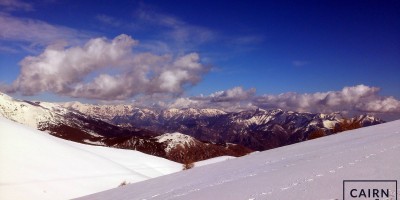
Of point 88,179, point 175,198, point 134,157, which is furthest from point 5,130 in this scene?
point 175,198

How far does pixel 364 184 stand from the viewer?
20.0ft

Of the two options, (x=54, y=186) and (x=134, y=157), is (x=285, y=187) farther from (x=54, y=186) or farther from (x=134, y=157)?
(x=134, y=157)

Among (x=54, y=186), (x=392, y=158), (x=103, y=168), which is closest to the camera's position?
(x=392, y=158)

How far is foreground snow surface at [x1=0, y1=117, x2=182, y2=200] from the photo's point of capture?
84.7 ft

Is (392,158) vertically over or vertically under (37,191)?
over

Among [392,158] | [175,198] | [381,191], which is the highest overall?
[392,158]

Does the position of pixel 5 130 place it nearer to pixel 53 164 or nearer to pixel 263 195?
pixel 53 164

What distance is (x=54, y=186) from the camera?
27.8 metres

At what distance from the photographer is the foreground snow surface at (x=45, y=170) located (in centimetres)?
2583

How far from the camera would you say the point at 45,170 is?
30.4 meters

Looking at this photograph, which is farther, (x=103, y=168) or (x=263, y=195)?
(x=103, y=168)

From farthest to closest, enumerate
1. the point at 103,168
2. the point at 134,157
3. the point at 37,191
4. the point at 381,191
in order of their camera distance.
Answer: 1. the point at 134,157
2. the point at 103,168
3. the point at 37,191
4. the point at 381,191

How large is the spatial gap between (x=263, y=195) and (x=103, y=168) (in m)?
35.0

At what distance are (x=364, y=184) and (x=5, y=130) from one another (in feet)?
115
